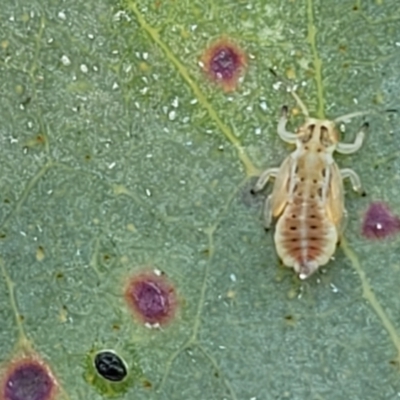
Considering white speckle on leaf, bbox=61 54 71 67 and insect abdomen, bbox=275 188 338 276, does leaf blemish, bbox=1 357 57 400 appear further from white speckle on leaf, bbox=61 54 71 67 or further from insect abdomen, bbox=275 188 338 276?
white speckle on leaf, bbox=61 54 71 67

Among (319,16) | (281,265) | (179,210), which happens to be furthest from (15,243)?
(319,16)

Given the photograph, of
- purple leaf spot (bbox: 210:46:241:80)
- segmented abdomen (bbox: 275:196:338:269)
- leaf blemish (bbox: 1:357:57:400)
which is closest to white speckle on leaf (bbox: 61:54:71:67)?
purple leaf spot (bbox: 210:46:241:80)

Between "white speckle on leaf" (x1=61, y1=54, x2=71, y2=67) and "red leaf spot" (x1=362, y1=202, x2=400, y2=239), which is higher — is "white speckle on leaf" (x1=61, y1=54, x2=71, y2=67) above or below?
above

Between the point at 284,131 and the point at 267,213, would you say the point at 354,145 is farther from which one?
the point at 267,213

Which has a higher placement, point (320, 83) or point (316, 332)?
point (320, 83)

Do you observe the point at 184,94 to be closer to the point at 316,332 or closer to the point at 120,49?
the point at 120,49

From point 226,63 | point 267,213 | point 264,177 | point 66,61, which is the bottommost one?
point 267,213

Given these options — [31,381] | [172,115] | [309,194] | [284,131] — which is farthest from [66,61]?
[31,381]
